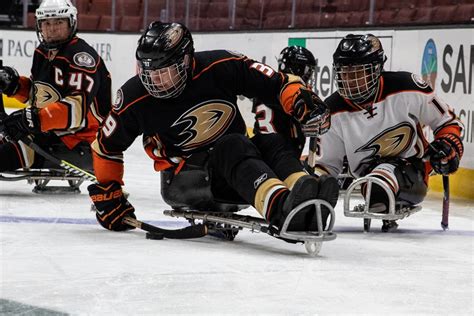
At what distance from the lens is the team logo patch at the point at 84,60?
519cm

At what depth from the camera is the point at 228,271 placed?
324cm

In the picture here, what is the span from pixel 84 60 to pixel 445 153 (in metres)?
1.86

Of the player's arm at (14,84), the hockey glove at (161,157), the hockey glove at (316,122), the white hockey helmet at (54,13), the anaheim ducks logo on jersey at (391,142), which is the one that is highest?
the white hockey helmet at (54,13)

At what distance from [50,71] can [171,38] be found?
1633mm

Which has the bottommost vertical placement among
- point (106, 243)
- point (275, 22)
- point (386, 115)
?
point (106, 243)

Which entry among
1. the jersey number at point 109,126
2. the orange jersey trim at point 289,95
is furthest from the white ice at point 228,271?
the orange jersey trim at point 289,95

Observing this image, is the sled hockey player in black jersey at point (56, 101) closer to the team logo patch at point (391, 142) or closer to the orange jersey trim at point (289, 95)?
the team logo patch at point (391, 142)

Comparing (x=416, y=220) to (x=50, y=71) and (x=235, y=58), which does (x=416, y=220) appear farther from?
(x=50, y=71)

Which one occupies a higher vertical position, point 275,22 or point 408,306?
point 275,22

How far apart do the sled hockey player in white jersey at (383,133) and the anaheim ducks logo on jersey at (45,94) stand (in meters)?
1.43

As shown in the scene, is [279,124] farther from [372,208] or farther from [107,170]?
[107,170]

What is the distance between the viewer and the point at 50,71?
207 inches

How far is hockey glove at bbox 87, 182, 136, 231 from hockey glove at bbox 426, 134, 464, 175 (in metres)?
1.28

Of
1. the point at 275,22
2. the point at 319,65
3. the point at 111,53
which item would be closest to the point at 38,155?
the point at 319,65
